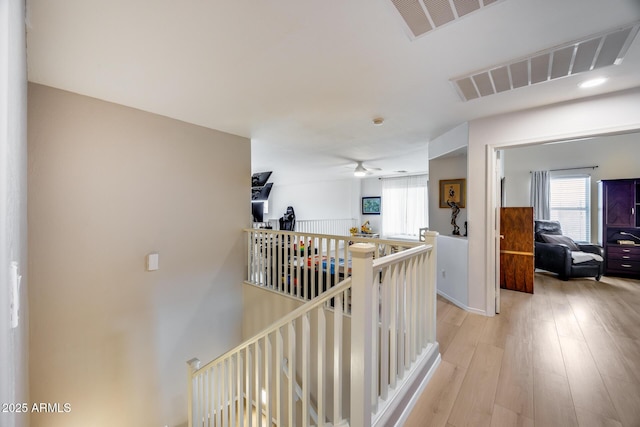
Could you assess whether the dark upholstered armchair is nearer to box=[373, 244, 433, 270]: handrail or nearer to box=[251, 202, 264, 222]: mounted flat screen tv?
box=[373, 244, 433, 270]: handrail

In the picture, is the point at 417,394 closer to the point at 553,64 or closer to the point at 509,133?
the point at 553,64

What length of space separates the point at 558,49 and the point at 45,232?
4.08 m

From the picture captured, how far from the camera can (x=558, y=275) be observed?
435 cm

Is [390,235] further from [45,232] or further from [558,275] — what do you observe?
[45,232]

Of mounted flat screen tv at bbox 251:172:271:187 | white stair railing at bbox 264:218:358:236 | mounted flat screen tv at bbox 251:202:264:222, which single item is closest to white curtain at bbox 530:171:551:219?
white stair railing at bbox 264:218:358:236

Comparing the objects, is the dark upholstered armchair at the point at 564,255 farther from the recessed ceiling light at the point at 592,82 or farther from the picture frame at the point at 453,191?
the recessed ceiling light at the point at 592,82

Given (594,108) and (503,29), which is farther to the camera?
(594,108)

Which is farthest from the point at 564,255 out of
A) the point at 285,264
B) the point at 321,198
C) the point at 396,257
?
the point at 321,198

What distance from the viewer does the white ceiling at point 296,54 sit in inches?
50.4

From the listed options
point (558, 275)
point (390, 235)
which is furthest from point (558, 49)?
point (390, 235)

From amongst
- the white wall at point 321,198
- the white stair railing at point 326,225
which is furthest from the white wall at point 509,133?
the white wall at point 321,198

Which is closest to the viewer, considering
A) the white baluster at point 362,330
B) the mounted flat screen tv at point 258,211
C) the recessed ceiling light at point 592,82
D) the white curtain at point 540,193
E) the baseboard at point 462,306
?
the white baluster at point 362,330

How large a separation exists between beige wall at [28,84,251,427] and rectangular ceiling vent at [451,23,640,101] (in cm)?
289

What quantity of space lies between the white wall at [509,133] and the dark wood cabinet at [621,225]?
3.38 m
